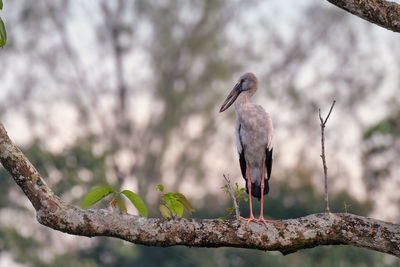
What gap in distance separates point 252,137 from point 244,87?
1.55 feet

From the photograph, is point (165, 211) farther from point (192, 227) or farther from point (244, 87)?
point (244, 87)

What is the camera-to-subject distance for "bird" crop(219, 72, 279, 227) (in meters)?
4.77

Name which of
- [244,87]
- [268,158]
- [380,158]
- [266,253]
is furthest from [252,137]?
[266,253]

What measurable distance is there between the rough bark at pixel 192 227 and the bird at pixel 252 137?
1.74 metres

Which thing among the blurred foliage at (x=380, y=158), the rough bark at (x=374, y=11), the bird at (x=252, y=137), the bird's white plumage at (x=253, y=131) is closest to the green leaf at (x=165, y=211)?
the rough bark at (x=374, y=11)

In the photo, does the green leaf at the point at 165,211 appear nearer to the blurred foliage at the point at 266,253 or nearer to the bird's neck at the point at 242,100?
the bird's neck at the point at 242,100

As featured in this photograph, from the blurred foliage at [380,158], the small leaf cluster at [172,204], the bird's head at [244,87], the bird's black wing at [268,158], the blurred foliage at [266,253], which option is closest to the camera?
the small leaf cluster at [172,204]

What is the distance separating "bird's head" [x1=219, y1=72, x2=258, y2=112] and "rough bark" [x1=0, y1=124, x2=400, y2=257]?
2193 millimetres

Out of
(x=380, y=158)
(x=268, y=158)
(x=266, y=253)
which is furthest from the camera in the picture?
(x=266, y=253)

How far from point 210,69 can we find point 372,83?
17.0 ft

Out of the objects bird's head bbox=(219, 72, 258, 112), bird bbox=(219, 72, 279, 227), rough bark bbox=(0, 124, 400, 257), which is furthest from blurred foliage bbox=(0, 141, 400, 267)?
rough bark bbox=(0, 124, 400, 257)

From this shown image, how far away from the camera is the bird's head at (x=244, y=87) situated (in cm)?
497

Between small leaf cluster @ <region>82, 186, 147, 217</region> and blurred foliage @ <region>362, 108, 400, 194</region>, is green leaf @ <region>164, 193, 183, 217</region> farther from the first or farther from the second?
blurred foliage @ <region>362, 108, 400, 194</region>

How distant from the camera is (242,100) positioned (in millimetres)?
4949
